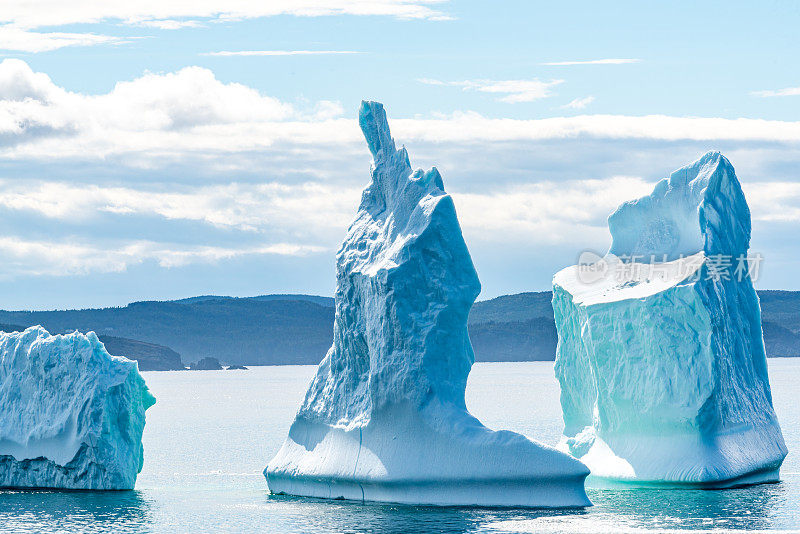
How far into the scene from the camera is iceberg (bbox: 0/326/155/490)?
30.7m

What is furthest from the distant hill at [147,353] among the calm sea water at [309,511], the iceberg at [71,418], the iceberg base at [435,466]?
the iceberg base at [435,466]

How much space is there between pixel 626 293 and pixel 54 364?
1446 cm

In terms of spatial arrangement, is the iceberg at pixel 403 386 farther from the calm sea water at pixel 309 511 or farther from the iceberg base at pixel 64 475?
the iceberg base at pixel 64 475

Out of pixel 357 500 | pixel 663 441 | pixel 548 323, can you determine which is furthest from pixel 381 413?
pixel 548 323

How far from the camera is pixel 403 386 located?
27.9 metres

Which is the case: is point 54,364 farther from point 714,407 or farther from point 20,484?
point 714,407

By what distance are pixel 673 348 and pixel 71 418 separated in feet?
48.3

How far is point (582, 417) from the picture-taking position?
3453cm

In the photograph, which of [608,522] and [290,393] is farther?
[290,393]

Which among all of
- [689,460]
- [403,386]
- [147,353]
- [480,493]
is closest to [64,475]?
[403,386]

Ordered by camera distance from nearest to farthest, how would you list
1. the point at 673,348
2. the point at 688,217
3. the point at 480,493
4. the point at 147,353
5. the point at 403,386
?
the point at 480,493 < the point at 403,386 < the point at 673,348 < the point at 688,217 < the point at 147,353

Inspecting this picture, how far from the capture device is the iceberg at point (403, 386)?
26625 millimetres

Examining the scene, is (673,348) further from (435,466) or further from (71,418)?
(71,418)

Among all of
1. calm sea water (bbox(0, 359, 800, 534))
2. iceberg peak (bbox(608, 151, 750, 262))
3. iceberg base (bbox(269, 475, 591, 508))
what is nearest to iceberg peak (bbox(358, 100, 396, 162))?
iceberg peak (bbox(608, 151, 750, 262))
